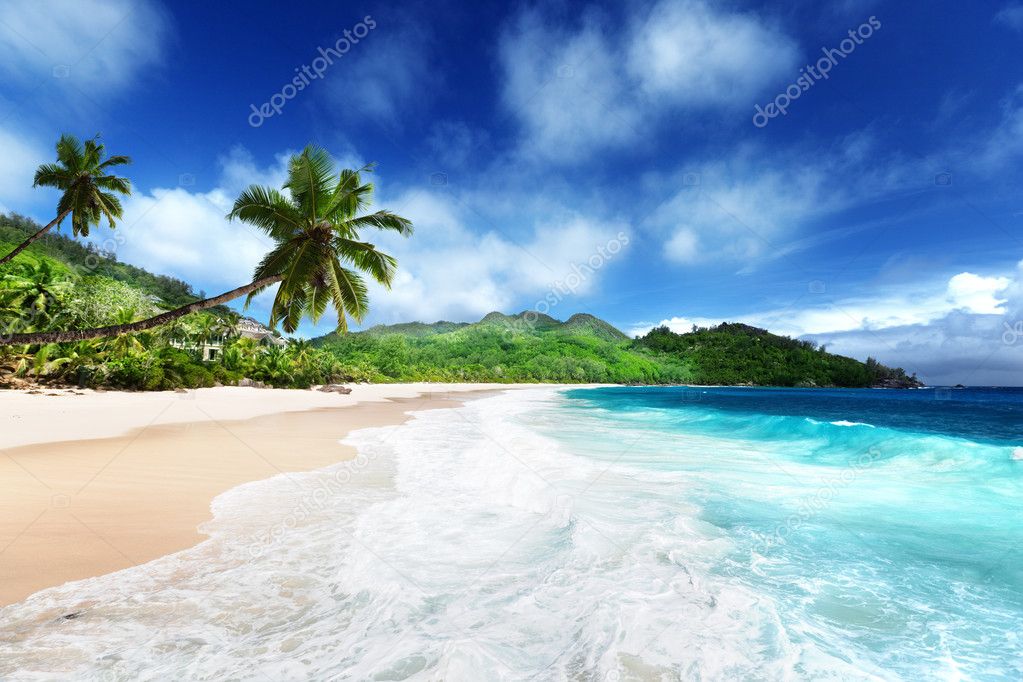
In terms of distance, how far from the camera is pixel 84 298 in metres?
27.0

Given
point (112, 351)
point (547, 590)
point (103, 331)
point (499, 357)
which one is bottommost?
point (547, 590)

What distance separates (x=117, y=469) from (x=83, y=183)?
17.4 m

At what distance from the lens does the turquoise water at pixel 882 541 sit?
4.16m

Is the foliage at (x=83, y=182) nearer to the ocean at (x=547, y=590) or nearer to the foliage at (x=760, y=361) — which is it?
the ocean at (x=547, y=590)

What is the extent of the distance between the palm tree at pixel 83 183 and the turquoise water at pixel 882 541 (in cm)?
2238

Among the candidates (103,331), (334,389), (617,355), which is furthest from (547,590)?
(617,355)

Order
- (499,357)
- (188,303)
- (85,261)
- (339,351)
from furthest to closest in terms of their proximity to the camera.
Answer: (499,357) < (339,351) < (85,261) < (188,303)

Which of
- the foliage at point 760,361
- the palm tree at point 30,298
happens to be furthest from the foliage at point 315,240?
the foliage at point 760,361

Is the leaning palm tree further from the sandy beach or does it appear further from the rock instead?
the rock

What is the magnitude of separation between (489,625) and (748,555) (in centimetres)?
378

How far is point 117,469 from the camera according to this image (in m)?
8.38

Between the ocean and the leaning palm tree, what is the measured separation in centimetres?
→ 518

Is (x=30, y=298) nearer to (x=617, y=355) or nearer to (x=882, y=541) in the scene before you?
(x=882, y=541)

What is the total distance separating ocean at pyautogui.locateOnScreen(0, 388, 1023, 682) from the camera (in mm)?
3477
